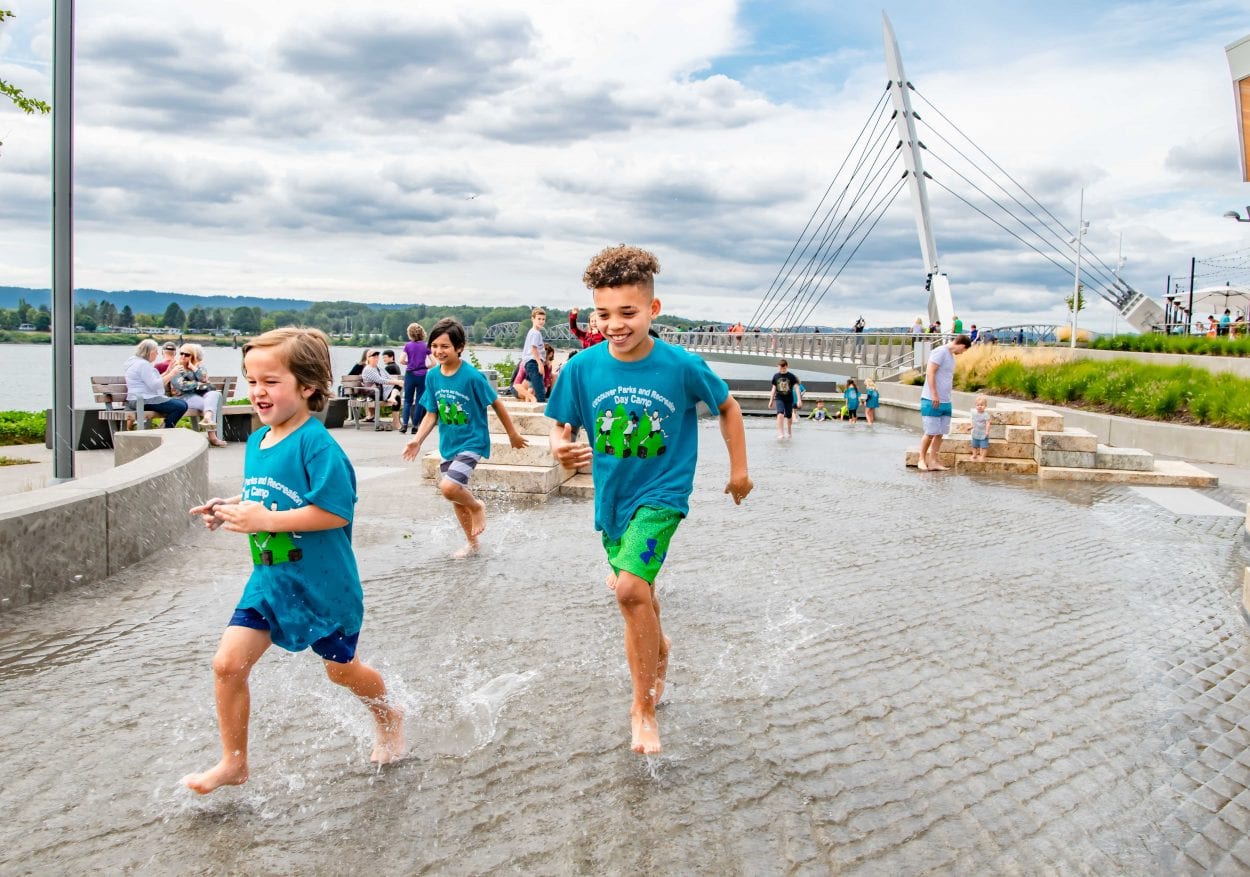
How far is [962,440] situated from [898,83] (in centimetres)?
4502

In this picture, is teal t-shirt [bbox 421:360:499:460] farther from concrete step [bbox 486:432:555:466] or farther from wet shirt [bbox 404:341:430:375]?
wet shirt [bbox 404:341:430:375]

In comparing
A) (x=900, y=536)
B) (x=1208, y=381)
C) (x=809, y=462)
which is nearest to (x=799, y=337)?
(x=1208, y=381)

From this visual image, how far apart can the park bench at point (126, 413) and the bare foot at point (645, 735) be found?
12.1 metres

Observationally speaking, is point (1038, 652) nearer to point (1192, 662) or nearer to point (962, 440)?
point (1192, 662)

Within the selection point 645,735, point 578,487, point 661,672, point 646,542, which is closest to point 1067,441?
point 578,487

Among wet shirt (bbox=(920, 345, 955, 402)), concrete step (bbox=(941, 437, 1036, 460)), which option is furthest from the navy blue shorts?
concrete step (bbox=(941, 437, 1036, 460))

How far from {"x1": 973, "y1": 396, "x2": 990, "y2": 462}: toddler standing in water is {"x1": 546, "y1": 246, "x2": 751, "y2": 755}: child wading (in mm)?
10714

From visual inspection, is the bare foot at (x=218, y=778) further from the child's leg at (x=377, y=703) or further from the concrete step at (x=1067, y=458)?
the concrete step at (x=1067, y=458)

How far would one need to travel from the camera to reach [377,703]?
369 cm

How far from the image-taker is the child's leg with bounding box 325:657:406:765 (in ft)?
11.8

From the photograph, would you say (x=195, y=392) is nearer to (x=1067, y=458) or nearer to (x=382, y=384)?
(x=382, y=384)

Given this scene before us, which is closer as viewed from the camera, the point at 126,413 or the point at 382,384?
the point at 126,413

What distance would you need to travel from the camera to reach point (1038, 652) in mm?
5367

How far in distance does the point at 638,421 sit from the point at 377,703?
1.47 metres
